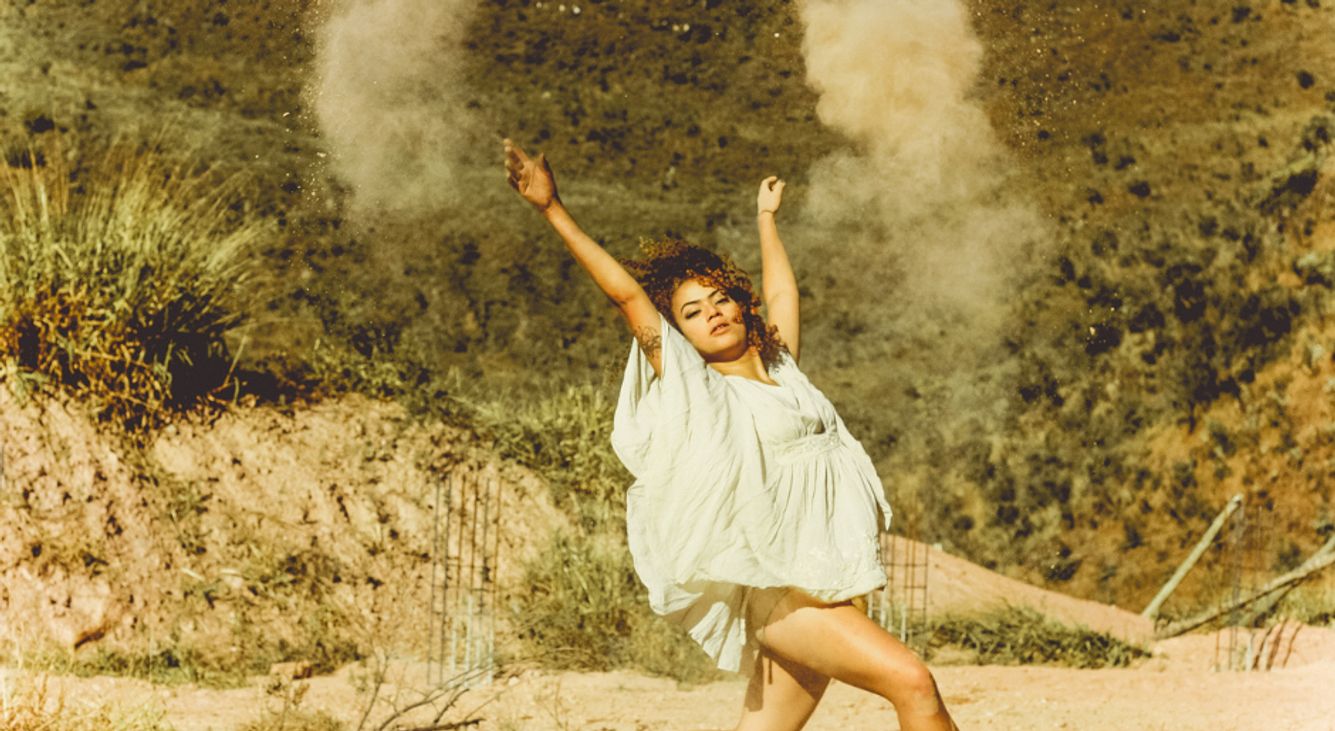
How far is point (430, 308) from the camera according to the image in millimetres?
16969

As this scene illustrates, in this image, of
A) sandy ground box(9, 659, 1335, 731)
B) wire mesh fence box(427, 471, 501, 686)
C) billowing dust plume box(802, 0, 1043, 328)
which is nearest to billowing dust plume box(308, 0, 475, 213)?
wire mesh fence box(427, 471, 501, 686)

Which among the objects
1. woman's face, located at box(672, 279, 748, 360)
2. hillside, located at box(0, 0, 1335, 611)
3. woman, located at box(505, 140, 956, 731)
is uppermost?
hillside, located at box(0, 0, 1335, 611)

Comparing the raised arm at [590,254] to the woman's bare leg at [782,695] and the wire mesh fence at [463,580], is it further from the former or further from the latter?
the wire mesh fence at [463,580]

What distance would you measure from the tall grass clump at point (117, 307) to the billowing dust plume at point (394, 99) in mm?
1410

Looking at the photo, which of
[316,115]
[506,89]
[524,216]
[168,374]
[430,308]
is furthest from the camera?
[506,89]

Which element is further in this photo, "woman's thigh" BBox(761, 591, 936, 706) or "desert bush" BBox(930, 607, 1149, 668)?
"desert bush" BBox(930, 607, 1149, 668)

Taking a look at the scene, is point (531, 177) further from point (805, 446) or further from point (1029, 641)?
point (1029, 641)

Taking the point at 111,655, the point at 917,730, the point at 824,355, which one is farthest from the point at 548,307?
the point at 917,730

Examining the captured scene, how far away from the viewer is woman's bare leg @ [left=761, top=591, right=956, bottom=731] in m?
3.24

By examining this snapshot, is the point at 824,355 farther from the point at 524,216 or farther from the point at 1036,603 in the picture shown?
the point at 1036,603

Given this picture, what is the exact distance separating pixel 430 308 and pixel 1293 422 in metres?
9.14

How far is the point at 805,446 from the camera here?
3.55 m

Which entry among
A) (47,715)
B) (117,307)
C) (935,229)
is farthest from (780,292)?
(935,229)

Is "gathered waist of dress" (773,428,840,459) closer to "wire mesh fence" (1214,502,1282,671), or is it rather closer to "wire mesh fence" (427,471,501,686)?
"wire mesh fence" (427,471,501,686)
